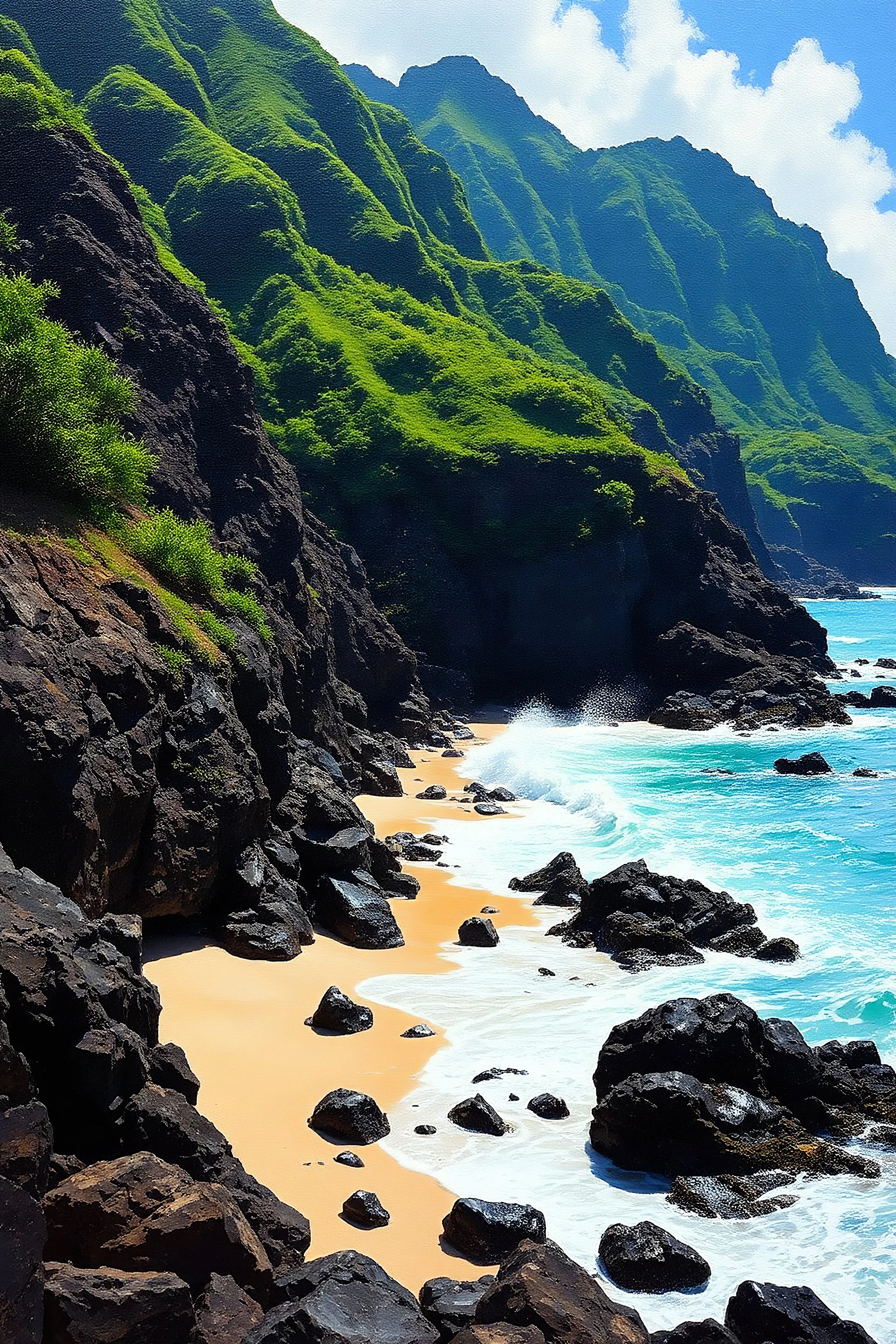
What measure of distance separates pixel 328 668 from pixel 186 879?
19490 mm

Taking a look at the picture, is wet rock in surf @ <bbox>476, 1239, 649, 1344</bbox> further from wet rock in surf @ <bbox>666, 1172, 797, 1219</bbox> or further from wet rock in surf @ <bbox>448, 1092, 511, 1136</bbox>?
wet rock in surf @ <bbox>448, 1092, 511, 1136</bbox>

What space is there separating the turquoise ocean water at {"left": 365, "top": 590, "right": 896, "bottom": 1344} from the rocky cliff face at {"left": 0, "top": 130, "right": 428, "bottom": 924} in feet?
14.8

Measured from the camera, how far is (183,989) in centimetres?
1595

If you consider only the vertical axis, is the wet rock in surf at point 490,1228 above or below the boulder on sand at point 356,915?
above

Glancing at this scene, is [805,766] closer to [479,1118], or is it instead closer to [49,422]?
[479,1118]

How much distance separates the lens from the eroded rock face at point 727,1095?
12836mm

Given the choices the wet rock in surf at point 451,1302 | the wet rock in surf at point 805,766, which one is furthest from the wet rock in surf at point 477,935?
the wet rock in surf at point 805,766

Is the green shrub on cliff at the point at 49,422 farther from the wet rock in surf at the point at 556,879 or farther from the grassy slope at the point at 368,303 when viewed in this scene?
the grassy slope at the point at 368,303

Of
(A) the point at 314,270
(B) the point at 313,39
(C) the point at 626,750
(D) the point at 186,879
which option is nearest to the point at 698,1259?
(D) the point at 186,879

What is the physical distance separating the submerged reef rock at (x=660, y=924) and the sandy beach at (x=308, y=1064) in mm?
3072

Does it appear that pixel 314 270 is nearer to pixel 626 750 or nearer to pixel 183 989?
pixel 626 750

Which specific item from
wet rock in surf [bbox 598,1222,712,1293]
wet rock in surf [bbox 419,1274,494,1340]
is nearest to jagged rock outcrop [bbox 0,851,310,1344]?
wet rock in surf [bbox 419,1274,494,1340]

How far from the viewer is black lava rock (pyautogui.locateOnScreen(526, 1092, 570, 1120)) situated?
13891mm

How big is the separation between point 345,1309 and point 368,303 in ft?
279
